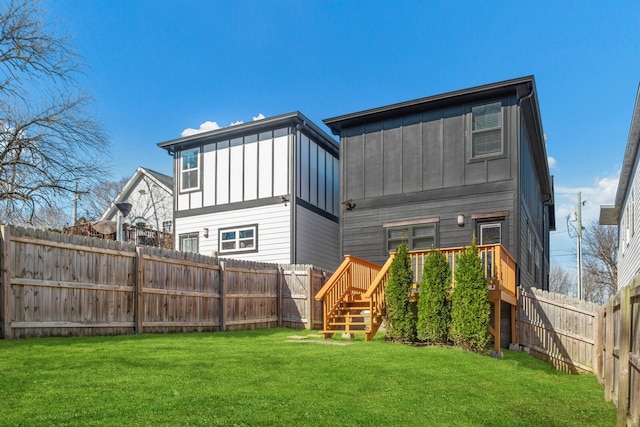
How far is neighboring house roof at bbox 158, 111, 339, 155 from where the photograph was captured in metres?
15.6

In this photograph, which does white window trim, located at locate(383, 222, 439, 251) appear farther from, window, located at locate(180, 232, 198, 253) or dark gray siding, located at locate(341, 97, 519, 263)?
window, located at locate(180, 232, 198, 253)

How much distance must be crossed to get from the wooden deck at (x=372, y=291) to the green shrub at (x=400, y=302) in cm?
35

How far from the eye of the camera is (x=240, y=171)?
16547mm

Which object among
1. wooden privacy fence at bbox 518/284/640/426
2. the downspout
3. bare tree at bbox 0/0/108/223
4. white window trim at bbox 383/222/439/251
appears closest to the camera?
wooden privacy fence at bbox 518/284/640/426

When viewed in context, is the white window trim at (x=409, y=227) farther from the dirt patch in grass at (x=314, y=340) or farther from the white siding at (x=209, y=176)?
the white siding at (x=209, y=176)

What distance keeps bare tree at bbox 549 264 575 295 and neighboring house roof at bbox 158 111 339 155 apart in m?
41.5

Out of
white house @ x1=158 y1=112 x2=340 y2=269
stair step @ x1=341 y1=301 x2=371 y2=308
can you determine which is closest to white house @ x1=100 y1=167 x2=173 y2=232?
white house @ x1=158 y1=112 x2=340 y2=269

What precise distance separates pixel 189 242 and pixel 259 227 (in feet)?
10.3

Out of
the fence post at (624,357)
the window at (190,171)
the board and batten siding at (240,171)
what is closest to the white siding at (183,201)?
the board and batten siding at (240,171)

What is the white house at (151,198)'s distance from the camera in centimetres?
2522

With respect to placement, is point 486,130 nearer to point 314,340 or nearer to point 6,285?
point 314,340

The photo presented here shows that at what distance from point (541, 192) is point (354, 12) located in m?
11.2

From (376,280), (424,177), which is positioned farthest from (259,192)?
(376,280)

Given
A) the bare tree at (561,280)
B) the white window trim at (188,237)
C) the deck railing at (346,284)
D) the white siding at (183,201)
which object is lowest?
the bare tree at (561,280)
